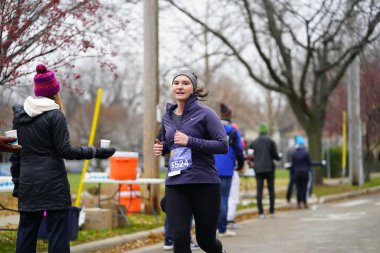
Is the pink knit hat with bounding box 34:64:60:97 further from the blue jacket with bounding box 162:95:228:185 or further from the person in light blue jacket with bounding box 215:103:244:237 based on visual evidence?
the person in light blue jacket with bounding box 215:103:244:237

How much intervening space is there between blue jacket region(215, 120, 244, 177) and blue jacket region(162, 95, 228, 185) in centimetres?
417

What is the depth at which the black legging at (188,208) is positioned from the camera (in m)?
5.50

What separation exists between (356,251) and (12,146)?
15.2 feet

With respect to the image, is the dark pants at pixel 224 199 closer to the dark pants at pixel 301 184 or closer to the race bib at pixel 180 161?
the race bib at pixel 180 161

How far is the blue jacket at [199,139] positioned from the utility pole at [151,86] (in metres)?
7.02

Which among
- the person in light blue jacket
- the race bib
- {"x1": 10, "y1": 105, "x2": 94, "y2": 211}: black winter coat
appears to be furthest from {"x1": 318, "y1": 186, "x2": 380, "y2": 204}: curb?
{"x1": 10, "y1": 105, "x2": 94, "y2": 211}: black winter coat

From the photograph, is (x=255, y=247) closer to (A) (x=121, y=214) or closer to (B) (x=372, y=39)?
(A) (x=121, y=214)

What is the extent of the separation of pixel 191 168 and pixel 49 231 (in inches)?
52.8

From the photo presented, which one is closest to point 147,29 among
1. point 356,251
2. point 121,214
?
point 121,214

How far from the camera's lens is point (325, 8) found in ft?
60.1

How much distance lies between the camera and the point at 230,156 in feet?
33.0

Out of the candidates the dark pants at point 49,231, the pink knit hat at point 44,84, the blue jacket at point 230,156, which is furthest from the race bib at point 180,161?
the blue jacket at point 230,156

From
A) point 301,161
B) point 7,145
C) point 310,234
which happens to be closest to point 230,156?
point 310,234

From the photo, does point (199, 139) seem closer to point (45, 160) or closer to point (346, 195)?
point (45, 160)
